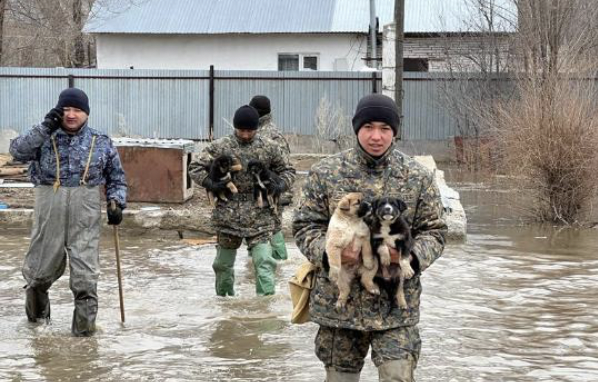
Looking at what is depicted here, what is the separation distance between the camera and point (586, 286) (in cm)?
957

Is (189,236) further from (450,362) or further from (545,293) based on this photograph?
(450,362)

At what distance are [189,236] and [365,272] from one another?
833cm

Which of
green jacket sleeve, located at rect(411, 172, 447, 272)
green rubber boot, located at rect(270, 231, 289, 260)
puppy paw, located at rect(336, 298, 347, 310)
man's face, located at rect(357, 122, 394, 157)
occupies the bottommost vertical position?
green rubber boot, located at rect(270, 231, 289, 260)

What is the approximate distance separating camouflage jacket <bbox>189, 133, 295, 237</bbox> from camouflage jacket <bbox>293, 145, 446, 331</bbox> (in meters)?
3.55

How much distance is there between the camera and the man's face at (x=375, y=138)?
4637 millimetres

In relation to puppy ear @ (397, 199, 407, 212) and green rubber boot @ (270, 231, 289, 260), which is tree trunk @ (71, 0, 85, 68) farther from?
puppy ear @ (397, 199, 407, 212)

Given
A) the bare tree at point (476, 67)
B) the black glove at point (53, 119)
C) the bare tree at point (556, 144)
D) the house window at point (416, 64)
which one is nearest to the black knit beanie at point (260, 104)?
the black glove at point (53, 119)

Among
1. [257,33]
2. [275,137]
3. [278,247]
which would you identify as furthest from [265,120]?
[257,33]

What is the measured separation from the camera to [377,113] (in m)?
4.67

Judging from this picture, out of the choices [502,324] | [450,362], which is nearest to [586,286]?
[502,324]

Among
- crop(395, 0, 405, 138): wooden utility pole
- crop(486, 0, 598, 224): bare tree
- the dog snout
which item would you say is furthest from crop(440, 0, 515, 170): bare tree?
the dog snout

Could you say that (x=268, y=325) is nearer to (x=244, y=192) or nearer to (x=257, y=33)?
(x=244, y=192)

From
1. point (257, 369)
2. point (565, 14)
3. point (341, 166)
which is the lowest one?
point (257, 369)

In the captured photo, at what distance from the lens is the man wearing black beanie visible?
7082 millimetres
